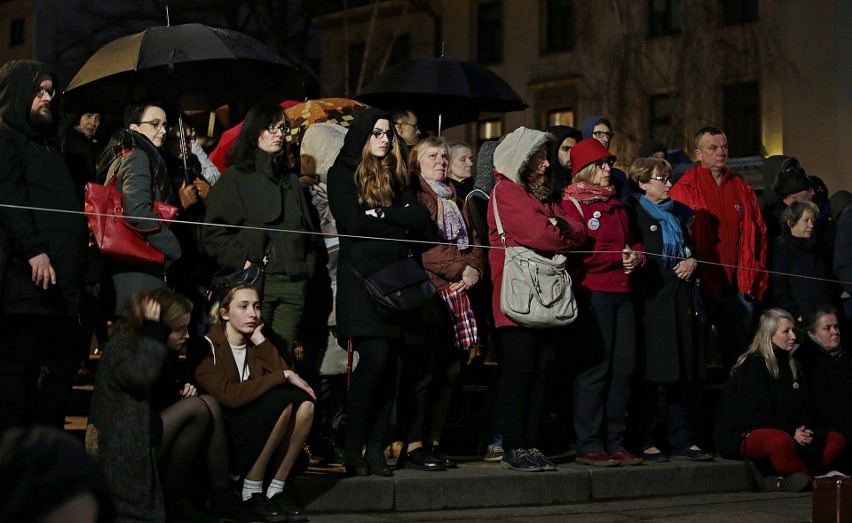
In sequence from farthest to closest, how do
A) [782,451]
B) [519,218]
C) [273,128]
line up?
[782,451] < [519,218] < [273,128]

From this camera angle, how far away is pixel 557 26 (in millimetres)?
38781

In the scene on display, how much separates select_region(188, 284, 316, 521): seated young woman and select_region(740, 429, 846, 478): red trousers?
3606 mm

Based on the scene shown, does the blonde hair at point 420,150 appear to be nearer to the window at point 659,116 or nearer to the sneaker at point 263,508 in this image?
the sneaker at point 263,508

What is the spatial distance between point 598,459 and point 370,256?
2158 mm

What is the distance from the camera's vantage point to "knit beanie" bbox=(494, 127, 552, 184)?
8.35 meters

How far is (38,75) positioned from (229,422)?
201 centimetres

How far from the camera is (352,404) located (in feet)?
24.8

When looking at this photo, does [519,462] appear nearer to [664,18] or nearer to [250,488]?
[250,488]

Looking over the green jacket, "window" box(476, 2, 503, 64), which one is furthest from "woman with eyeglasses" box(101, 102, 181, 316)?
"window" box(476, 2, 503, 64)

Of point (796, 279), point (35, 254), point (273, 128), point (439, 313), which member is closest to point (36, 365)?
point (35, 254)

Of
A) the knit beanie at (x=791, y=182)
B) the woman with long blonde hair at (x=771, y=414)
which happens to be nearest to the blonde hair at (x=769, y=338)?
the woman with long blonde hair at (x=771, y=414)

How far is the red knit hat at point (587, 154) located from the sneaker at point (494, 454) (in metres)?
1.89

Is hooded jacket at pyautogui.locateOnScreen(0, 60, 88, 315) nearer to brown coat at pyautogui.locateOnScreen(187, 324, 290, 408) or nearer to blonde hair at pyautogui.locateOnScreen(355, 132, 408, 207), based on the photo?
brown coat at pyautogui.locateOnScreen(187, 324, 290, 408)

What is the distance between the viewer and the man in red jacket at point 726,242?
9859mm
